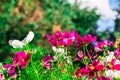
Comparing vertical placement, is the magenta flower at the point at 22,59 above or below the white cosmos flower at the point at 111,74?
above

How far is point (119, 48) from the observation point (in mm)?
3885

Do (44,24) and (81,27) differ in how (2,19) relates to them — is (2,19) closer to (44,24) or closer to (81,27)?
(44,24)

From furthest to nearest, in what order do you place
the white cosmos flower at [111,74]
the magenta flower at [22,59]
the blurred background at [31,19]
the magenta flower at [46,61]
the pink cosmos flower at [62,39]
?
the blurred background at [31,19] → the pink cosmos flower at [62,39] → the magenta flower at [46,61] → the magenta flower at [22,59] → the white cosmos flower at [111,74]

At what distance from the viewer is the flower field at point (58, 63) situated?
135 inches

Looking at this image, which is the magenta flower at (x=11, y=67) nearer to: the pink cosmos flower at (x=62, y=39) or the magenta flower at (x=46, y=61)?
the magenta flower at (x=46, y=61)

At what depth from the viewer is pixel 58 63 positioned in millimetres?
3889

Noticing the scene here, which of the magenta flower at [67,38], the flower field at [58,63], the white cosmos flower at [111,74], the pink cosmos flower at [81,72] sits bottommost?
the white cosmos flower at [111,74]

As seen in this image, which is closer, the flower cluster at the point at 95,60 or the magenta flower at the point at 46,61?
the flower cluster at the point at 95,60

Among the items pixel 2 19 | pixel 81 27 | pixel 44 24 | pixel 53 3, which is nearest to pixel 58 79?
pixel 2 19

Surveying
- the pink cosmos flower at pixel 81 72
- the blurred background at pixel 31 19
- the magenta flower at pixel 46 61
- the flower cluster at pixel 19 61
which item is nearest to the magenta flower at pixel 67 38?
the magenta flower at pixel 46 61

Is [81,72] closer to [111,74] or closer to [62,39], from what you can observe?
[111,74]

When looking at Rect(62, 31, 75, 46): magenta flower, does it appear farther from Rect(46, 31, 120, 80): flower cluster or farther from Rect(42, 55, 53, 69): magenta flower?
Rect(42, 55, 53, 69): magenta flower

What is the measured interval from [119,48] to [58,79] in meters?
0.54

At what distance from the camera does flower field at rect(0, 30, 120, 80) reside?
3432mm
